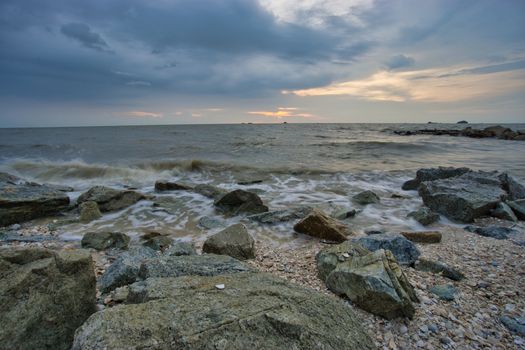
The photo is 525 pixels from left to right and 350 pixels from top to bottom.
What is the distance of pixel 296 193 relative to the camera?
33.5ft

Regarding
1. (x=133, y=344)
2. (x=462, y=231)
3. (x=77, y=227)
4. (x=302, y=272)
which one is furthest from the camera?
(x=77, y=227)

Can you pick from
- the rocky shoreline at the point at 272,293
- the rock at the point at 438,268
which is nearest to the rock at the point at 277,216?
the rocky shoreline at the point at 272,293

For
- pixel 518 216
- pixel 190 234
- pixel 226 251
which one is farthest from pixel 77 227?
pixel 518 216

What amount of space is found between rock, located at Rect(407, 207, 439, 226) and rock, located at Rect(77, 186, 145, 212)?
7869 millimetres

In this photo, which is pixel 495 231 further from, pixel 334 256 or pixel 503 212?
pixel 334 256

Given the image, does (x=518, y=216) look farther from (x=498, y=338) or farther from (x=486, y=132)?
(x=486, y=132)

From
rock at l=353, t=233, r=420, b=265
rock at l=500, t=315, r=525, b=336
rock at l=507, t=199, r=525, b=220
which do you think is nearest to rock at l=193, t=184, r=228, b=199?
rock at l=353, t=233, r=420, b=265

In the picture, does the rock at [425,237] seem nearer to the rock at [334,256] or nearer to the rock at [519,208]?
the rock at [334,256]

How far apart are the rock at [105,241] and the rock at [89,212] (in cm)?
201

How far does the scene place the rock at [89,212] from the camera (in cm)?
720

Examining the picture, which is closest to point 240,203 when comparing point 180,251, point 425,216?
point 180,251

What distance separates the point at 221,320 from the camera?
1842mm

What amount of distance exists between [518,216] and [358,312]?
6612mm

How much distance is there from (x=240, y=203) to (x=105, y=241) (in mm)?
3537
